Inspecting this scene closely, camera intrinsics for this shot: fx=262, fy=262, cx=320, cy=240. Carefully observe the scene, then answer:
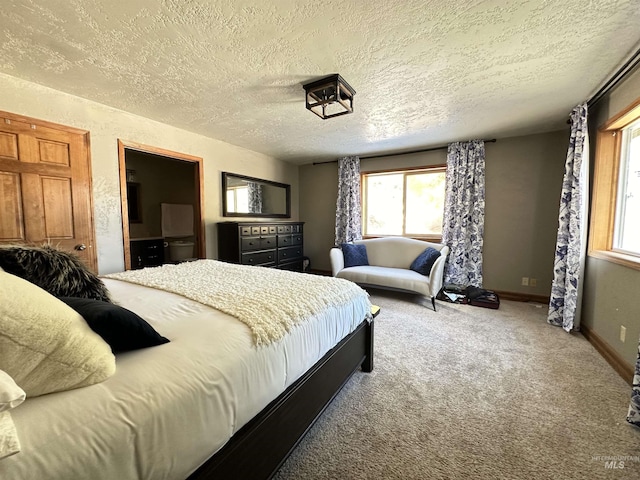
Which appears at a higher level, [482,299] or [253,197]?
[253,197]

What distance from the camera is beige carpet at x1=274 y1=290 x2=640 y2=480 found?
49.3 inches

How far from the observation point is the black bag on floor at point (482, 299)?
3408 mm

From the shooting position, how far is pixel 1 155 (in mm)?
2135

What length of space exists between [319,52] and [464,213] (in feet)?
10.3

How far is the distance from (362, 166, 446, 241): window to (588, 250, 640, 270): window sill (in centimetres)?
194

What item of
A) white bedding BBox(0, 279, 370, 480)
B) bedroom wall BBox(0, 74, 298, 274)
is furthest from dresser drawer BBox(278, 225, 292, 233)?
white bedding BBox(0, 279, 370, 480)

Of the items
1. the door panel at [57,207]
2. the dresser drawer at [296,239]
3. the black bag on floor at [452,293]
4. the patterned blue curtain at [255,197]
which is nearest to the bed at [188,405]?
the door panel at [57,207]

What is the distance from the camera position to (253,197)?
4535 mm

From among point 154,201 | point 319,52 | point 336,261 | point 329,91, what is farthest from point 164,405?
point 154,201

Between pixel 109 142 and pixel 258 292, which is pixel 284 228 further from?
pixel 258 292

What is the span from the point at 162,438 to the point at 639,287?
9.65 ft

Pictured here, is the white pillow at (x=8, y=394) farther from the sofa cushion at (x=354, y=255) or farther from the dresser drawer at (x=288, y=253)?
the dresser drawer at (x=288, y=253)

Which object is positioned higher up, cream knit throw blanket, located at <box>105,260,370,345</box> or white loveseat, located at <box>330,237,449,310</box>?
cream knit throw blanket, located at <box>105,260,370,345</box>

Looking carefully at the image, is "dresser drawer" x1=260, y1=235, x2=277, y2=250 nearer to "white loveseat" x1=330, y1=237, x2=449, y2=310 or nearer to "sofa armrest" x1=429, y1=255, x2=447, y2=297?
"white loveseat" x1=330, y1=237, x2=449, y2=310
